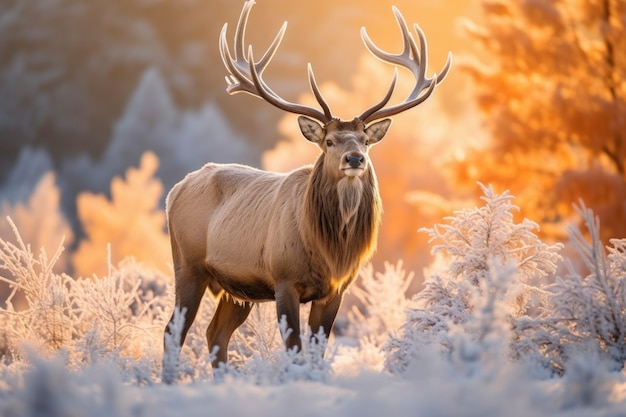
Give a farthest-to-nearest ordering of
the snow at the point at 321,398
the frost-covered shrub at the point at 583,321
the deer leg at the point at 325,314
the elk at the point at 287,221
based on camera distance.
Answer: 1. the deer leg at the point at 325,314
2. the elk at the point at 287,221
3. the frost-covered shrub at the point at 583,321
4. the snow at the point at 321,398

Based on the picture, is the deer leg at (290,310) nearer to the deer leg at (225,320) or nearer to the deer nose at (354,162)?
the deer nose at (354,162)

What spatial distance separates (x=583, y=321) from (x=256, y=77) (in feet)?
9.36

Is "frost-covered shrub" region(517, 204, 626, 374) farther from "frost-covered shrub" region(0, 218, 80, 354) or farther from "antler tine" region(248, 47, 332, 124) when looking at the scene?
"frost-covered shrub" region(0, 218, 80, 354)

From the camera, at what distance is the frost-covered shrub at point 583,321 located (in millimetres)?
4621

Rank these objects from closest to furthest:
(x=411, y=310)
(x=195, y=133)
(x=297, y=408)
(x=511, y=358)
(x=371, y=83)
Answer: (x=297, y=408), (x=511, y=358), (x=411, y=310), (x=371, y=83), (x=195, y=133)

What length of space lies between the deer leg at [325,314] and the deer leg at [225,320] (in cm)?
106

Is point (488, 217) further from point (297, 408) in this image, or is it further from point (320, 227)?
point (297, 408)

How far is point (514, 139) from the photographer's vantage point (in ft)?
46.4

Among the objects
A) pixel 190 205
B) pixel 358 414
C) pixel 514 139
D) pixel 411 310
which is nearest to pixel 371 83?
pixel 514 139

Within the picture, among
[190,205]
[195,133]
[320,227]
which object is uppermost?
[195,133]

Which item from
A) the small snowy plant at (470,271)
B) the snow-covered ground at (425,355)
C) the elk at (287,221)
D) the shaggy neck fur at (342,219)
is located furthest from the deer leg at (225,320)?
the small snowy plant at (470,271)

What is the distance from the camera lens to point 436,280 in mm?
5383

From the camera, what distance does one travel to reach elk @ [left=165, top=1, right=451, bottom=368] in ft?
18.0

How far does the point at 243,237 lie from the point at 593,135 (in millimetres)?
9419
